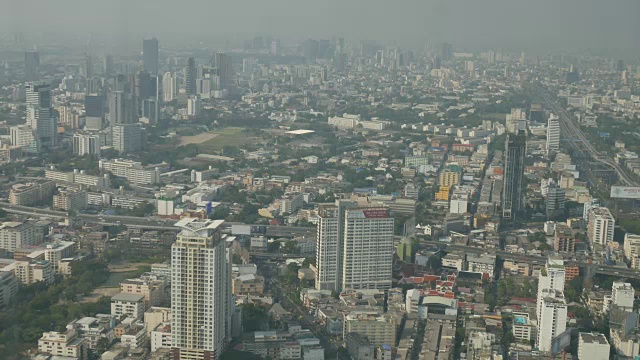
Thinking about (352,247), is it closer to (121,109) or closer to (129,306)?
(129,306)

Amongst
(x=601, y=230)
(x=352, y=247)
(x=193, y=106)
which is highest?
(x=193, y=106)

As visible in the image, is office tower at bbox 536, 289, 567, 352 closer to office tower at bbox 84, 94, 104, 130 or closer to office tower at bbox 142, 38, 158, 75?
office tower at bbox 84, 94, 104, 130

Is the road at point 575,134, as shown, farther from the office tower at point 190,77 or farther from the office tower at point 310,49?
the office tower at point 190,77

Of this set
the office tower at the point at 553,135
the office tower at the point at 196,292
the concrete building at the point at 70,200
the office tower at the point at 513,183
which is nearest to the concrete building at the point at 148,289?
the office tower at the point at 196,292

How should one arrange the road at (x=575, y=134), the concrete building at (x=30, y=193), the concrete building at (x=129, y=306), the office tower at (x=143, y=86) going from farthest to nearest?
the office tower at (x=143, y=86) < the road at (x=575, y=134) < the concrete building at (x=30, y=193) < the concrete building at (x=129, y=306)

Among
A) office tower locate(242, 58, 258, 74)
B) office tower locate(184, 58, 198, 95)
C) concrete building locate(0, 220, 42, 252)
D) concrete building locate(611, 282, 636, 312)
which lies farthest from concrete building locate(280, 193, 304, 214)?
office tower locate(242, 58, 258, 74)

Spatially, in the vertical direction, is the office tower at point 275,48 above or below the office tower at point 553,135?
above

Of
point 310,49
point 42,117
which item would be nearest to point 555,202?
point 42,117
